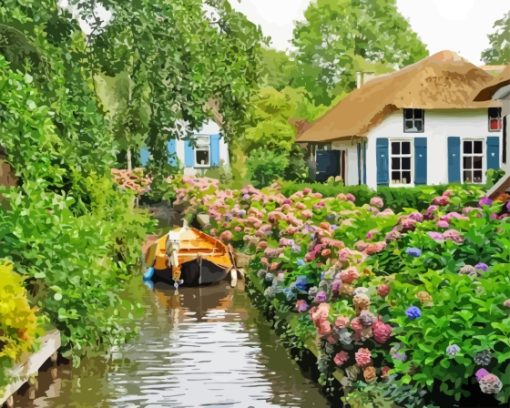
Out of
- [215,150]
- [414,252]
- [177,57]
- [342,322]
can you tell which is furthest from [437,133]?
[342,322]

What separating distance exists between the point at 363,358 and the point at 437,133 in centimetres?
3826

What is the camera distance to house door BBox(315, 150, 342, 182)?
53406 mm

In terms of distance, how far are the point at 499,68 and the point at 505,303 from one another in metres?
52.9

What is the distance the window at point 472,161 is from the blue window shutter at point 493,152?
0.37 meters

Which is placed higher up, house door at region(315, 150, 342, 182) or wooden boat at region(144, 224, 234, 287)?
house door at region(315, 150, 342, 182)

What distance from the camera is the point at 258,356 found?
672 inches

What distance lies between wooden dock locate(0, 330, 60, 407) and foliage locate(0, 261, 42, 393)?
0.59 m

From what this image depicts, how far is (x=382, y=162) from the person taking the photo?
4706 centimetres

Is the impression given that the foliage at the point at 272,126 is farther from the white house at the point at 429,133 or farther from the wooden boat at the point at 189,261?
the wooden boat at the point at 189,261

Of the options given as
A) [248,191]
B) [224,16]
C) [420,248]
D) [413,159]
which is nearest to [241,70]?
[224,16]

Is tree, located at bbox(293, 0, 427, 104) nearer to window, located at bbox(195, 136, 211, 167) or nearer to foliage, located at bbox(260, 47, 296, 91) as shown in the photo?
foliage, located at bbox(260, 47, 296, 91)

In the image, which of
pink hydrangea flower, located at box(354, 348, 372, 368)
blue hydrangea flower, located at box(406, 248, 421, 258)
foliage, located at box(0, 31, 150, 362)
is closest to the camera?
pink hydrangea flower, located at box(354, 348, 372, 368)

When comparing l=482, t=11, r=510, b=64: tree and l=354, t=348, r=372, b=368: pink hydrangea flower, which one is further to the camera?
l=482, t=11, r=510, b=64: tree

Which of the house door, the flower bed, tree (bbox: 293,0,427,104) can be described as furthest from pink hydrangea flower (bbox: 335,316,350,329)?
tree (bbox: 293,0,427,104)
